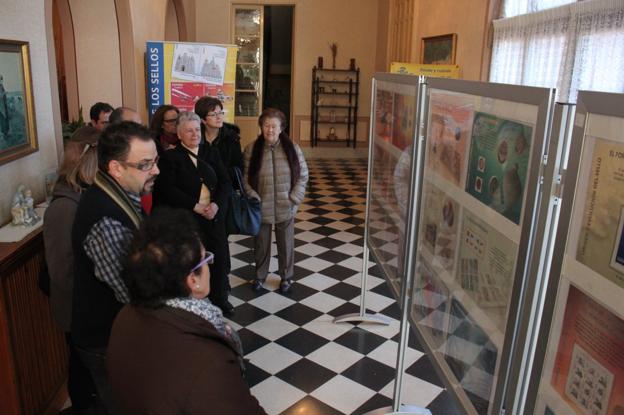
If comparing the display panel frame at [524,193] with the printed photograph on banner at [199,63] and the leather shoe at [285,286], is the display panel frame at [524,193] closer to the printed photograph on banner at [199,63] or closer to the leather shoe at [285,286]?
the leather shoe at [285,286]

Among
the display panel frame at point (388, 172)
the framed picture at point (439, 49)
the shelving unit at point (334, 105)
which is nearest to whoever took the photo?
the display panel frame at point (388, 172)

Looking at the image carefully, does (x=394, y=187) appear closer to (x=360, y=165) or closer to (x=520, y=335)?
(x=520, y=335)

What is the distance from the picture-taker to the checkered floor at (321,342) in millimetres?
3180

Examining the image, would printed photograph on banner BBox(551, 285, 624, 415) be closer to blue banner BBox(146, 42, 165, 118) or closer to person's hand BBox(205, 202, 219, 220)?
person's hand BBox(205, 202, 219, 220)

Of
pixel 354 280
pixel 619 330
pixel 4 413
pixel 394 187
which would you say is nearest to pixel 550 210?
pixel 619 330

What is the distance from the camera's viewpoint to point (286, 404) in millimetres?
3092

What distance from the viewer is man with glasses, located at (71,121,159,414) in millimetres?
1916

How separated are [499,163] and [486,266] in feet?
1.18

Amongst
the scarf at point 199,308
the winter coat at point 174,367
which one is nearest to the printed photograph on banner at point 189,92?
the scarf at point 199,308

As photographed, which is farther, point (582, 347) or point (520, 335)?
point (520, 335)

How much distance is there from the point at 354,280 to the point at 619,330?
13.0ft

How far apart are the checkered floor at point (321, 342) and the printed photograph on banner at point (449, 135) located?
5.64ft

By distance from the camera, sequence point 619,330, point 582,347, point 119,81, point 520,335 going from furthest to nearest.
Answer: point 119,81 → point 520,335 → point 582,347 → point 619,330

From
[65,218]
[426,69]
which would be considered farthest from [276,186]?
[426,69]
